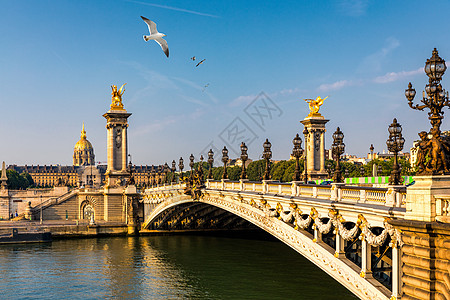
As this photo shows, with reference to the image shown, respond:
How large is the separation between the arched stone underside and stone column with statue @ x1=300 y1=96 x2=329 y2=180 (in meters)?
27.9

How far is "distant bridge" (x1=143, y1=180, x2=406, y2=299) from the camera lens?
54.3 ft

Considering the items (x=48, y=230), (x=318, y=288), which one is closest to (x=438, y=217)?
(x=318, y=288)

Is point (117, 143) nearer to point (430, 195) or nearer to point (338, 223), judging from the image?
point (338, 223)

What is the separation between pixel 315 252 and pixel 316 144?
144 feet

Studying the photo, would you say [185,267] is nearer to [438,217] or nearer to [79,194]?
[438,217]

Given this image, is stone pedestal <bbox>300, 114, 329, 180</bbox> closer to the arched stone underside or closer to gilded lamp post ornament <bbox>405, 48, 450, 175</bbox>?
the arched stone underside

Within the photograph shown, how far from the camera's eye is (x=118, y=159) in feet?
235

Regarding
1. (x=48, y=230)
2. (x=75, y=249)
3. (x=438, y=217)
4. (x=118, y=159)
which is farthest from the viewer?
(x=118, y=159)

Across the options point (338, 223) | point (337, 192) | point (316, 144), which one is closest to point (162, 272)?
point (338, 223)

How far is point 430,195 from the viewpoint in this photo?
13.7m

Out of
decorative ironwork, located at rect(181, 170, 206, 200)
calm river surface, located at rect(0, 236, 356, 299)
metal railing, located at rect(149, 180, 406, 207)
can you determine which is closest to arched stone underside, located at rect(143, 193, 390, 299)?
metal railing, located at rect(149, 180, 406, 207)

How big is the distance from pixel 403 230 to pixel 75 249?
4082 cm


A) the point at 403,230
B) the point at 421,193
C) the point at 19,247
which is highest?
the point at 421,193

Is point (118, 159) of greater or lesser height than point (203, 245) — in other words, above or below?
above
